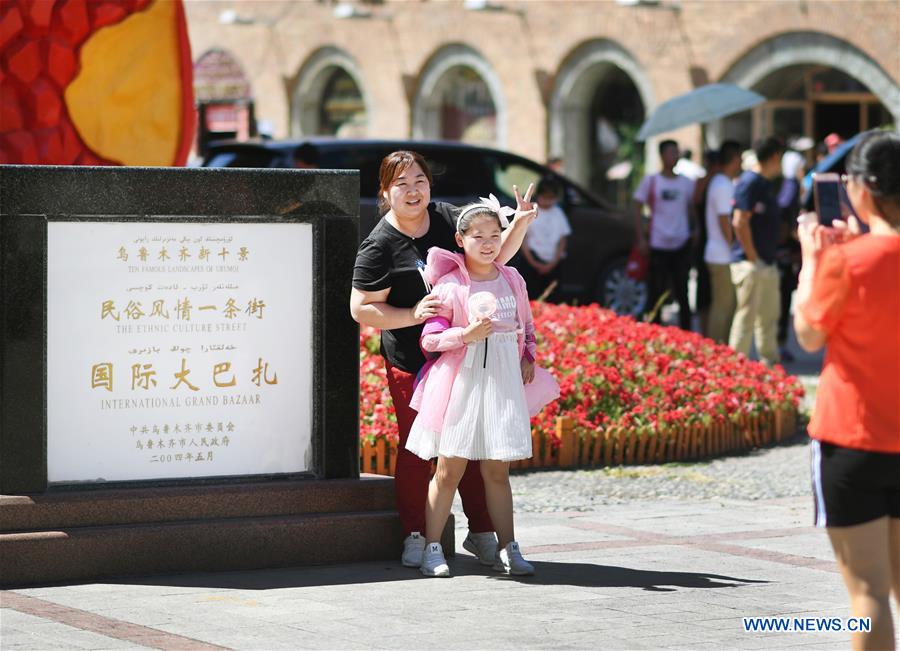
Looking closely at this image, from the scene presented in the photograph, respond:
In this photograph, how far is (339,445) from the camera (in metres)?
7.25

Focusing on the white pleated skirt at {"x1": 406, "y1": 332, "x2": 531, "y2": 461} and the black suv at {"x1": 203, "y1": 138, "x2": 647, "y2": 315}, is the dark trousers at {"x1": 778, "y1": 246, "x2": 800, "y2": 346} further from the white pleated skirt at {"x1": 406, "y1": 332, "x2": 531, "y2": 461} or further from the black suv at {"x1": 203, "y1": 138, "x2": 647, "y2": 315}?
the white pleated skirt at {"x1": 406, "y1": 332, "x2": 531, "y2": 461}

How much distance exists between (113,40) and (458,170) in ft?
23.5

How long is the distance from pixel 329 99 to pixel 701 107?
752 inches

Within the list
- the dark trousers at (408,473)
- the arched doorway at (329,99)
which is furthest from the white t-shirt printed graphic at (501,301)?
the arched doorway at (329,99)

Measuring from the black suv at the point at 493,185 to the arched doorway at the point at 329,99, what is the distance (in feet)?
60.6

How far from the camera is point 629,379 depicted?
35.6 ft

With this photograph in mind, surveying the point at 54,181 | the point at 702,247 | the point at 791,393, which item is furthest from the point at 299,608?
the point at 702,247

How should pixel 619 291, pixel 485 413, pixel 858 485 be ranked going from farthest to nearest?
pixel 619 291 → pixel 485 413 → pixel 858 485

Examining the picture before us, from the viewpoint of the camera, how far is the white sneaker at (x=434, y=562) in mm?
6887

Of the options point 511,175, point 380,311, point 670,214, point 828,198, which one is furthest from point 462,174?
point 828,198

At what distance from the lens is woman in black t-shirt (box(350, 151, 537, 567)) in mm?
6957

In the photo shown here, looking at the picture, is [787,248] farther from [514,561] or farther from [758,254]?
[514,561]

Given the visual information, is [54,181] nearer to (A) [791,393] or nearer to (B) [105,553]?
(B) [105,553]

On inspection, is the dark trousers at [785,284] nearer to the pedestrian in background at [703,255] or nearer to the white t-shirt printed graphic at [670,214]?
the white t-shirt printed graphic at [670,214]
